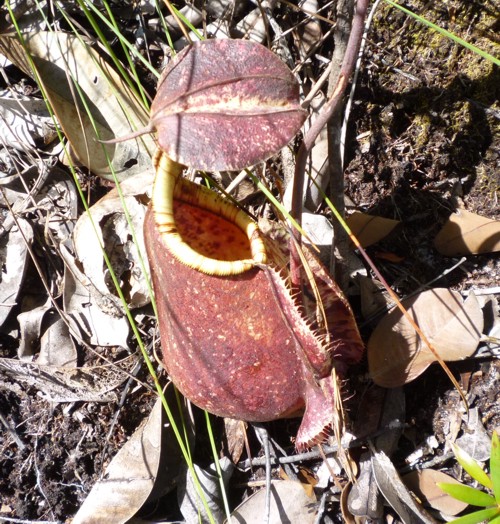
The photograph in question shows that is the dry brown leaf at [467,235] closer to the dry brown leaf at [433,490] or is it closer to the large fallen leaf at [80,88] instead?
the dry brown leaf at [433,490]

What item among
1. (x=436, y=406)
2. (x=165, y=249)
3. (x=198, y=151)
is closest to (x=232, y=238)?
(x=165, y=249)

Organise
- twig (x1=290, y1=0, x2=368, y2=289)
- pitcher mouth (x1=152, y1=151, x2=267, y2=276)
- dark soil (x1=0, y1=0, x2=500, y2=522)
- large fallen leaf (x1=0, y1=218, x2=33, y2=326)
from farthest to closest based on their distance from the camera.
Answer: large fallen leaf (x1=0, y1=218, x2=33, y2=326) → dark soil (x1=0, y1=0, x2=500, y2=522) → pitcher mouth (x1=152, y1=151, x2=267, y2=276) → twig (x1=290, y1=0, x2=368, y2=289)

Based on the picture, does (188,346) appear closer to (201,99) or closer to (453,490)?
(201,99)

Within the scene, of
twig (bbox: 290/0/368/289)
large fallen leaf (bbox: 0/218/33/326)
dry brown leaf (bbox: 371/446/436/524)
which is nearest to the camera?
twig (bbox: 290/0/368/289)

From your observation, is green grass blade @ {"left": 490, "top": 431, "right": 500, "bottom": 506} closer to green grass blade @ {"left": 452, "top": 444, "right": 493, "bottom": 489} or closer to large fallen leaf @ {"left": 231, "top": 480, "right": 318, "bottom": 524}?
green grass blade @ {"left": 452, "top": 444, "right": 493, "bottom": 489}

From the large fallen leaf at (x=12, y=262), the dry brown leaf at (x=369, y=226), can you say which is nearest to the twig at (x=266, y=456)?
the dry brown leaf at (x=369, y=226)

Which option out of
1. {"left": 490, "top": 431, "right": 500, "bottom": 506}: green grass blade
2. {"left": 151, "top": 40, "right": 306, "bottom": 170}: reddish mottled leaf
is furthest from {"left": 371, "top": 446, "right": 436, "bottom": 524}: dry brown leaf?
{"left": 151, "top": 40, "right": 306, "bottom": 170}: reddish mottled leaf
